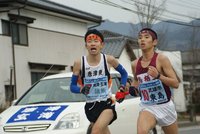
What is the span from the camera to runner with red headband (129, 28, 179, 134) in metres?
6.29

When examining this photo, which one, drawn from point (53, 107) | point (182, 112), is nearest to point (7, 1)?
point (53, 107)

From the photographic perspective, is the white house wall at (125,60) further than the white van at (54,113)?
Yes

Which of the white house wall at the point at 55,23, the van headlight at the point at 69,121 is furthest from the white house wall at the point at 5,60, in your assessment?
the van headlight at the point at 69,121

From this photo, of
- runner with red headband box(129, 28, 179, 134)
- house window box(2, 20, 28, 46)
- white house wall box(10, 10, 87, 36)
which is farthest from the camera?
white house wall box(10, 10, 87, 36)

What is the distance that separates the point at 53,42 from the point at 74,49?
2.16 meters

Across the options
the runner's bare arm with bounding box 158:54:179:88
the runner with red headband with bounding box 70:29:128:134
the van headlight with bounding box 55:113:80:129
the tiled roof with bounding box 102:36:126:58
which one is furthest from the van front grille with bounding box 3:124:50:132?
the tiled roof with bounding box 102:36:126:58

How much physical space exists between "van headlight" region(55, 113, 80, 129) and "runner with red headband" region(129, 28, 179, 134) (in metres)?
1.62

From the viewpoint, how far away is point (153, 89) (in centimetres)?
638

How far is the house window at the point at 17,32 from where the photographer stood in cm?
2161

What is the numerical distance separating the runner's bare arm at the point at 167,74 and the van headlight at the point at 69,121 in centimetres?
206

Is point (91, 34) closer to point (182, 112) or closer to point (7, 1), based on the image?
point (7, 1)

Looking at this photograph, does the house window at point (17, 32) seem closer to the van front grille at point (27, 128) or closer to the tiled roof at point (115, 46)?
the tiled roof at point (115, 46)

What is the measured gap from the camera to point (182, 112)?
120ft

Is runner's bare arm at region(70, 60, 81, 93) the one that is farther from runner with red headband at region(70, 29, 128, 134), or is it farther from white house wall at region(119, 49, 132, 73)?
white house wall at region(119, 49, 132, 73)
